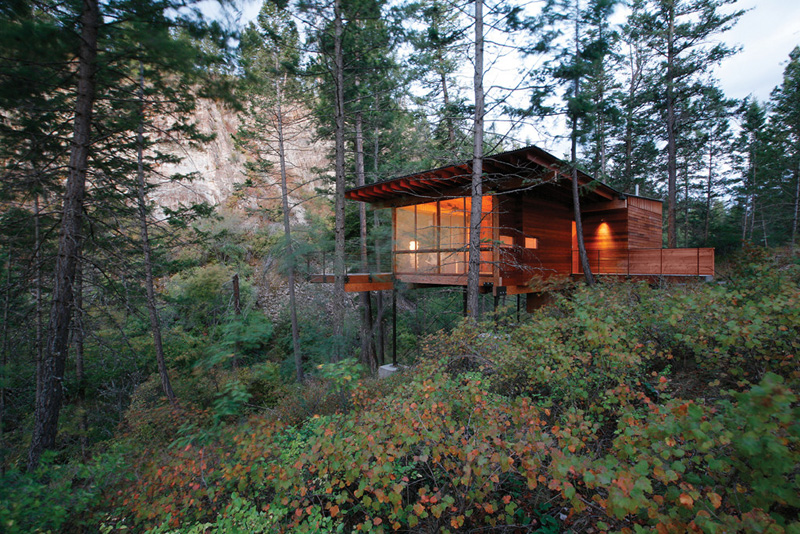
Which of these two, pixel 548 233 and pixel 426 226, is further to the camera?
pixel 548 233

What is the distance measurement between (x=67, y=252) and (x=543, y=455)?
5411 mm

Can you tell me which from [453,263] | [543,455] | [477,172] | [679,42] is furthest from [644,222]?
[543,455]

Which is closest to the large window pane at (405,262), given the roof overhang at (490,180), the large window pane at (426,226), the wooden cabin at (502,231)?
the wooden cabin at (502,231)

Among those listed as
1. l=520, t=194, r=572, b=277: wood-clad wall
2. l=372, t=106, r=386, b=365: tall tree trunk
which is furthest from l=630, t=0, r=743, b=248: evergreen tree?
l=372, t=106, r=386, b=365: tall tree trunk

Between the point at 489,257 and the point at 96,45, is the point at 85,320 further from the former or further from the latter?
the point at 489,257

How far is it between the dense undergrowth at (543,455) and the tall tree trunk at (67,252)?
1.94 feet

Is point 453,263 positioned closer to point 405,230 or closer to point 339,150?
point 405,230

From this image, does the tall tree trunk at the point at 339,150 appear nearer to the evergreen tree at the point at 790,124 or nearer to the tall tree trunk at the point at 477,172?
the tall tree trunk at the point at 477,172

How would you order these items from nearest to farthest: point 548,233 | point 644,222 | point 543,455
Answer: point 543,455 → point 548,233 → point 644,222

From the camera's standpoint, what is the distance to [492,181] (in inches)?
317

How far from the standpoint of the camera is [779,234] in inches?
819

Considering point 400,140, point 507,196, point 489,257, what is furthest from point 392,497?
point 400,140

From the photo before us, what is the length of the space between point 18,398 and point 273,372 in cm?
563

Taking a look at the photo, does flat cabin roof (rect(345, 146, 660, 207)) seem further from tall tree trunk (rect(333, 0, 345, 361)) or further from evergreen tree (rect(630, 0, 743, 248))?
evergreen tree (rect(630, 0, 743, 248))
